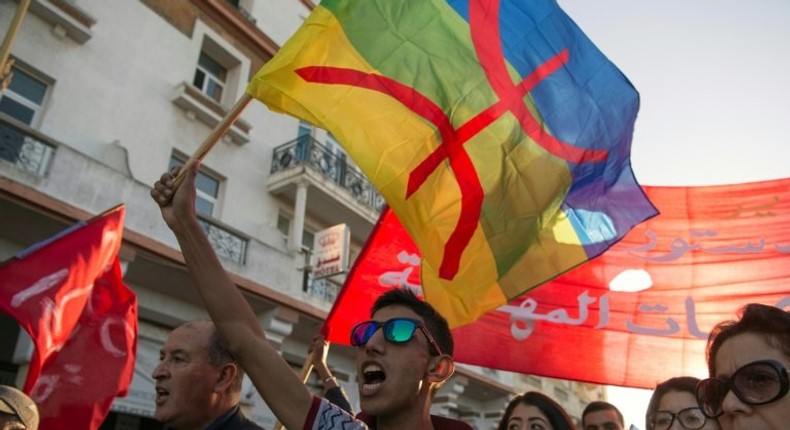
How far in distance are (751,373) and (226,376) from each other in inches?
81.1

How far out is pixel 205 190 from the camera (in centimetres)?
1135

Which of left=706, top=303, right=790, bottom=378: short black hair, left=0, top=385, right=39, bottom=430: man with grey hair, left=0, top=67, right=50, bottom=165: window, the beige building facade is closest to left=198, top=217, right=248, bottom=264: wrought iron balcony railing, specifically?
the beige building facade

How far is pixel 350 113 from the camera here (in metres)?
2.99

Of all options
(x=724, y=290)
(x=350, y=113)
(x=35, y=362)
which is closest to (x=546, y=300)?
(x=724, y=290)

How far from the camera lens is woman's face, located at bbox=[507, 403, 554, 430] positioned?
10.8 feet

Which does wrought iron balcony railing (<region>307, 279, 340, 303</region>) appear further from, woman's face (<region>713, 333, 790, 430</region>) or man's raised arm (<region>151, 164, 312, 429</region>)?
woman's face (<region>713, 333, 790, 430</region>)

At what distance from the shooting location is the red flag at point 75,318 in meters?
4.47

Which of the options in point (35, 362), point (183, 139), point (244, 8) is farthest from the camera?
point (244, 8)

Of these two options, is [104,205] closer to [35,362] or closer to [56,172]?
[56,172]

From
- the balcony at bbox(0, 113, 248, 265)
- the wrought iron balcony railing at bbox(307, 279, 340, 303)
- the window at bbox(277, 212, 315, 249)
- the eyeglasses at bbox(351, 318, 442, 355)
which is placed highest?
the window at bbox(277, 212, 315, 249)

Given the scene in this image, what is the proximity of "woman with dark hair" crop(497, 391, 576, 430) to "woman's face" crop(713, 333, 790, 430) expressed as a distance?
1878mm

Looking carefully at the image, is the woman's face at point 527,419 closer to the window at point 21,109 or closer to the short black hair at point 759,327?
the short black hair at point 759,327

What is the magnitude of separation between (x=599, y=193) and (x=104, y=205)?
24.2 ft

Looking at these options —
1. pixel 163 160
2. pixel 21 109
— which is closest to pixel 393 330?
pixel 21 109
